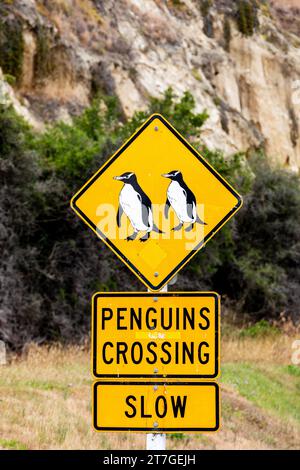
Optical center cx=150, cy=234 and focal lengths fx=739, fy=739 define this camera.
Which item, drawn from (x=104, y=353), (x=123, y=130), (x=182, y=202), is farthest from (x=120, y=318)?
(x=123, y=130)

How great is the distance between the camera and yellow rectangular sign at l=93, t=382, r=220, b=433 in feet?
14.4

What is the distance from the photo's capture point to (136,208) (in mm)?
4496

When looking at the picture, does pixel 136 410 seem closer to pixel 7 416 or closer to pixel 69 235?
pixel 7 416

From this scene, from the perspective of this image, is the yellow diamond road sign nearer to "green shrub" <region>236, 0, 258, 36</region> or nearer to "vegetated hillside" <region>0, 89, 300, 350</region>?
"vegetated hillside" <region>0, 89, 300, 350</region>

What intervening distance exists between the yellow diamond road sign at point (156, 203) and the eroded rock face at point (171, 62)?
22.2 m

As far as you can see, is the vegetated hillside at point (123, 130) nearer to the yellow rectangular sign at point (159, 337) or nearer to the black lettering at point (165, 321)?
the yellow rectangular sign at point (159, 337)

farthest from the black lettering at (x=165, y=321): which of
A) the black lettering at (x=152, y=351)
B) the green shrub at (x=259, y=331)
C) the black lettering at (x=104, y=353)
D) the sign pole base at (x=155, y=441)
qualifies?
the green shrub at (x=259, y=331)

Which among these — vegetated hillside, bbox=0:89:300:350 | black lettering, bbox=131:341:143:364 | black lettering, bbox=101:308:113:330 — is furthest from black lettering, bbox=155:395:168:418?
vegetated hillside, bbox=0:89:300:350

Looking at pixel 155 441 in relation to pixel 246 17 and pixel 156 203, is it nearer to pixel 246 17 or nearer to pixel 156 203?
pixel 156 203

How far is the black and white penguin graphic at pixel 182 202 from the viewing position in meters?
4.54

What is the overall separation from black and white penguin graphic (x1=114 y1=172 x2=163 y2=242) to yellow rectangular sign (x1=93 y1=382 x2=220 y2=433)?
922 millimetres

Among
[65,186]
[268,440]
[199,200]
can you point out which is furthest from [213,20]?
[199,200]

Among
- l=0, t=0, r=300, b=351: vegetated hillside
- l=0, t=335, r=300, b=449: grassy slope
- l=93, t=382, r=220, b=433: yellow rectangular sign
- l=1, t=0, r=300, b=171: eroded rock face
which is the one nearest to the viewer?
l=93, t=382, r=220, b=433: yellow rectangular sign

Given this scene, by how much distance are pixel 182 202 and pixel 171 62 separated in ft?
111
